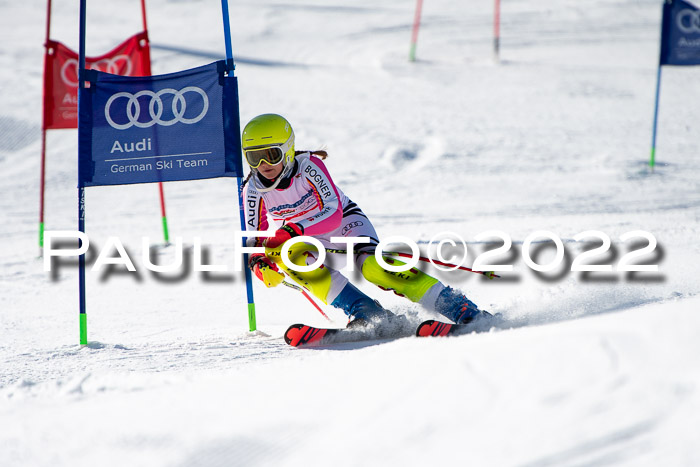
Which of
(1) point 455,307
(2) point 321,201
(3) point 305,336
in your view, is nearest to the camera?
(1) point 455,307

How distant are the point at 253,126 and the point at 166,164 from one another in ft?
2.16

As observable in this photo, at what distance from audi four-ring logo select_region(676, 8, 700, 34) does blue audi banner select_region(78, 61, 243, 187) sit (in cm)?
721

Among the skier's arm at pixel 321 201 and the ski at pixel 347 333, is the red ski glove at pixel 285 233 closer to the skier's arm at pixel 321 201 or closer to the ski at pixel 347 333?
the skier's arm at pixel 321 201

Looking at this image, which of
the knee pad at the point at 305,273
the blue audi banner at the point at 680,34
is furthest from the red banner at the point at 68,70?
the blue audi banner at the point at 680,34

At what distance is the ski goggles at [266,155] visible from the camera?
444 centimetres

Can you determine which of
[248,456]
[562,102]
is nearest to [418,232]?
[248,456]

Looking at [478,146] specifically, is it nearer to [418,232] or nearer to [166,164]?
[418,232]

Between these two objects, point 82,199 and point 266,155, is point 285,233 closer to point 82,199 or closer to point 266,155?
point 266,155

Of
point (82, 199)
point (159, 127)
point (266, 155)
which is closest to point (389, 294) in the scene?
point (266, 155)

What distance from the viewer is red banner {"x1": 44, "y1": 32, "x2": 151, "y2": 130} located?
295 inches

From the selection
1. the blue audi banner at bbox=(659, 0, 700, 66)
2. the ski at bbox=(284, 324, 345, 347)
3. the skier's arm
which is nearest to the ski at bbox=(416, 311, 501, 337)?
the ski at bbox=(284, 324, 345, 347)

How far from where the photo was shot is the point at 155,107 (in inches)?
181

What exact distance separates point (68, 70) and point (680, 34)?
7.66m

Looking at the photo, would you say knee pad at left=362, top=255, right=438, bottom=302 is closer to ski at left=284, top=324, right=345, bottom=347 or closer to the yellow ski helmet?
ski at left=284, top=324, right=345, bottom=347
